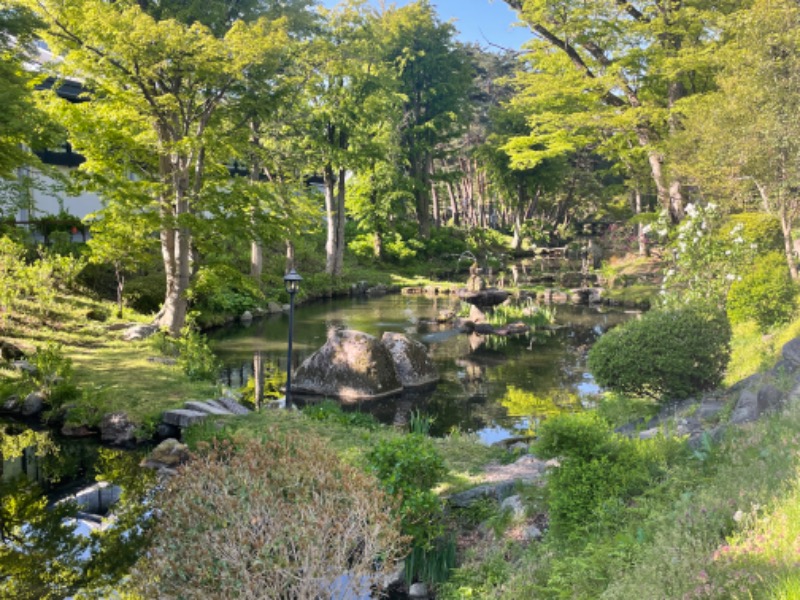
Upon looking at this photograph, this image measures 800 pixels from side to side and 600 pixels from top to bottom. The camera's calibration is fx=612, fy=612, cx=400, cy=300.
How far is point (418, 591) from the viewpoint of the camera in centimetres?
548

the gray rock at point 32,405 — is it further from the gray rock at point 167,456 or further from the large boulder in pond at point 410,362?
the large boulder in pond at point 410,362

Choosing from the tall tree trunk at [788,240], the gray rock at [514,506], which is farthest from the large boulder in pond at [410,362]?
the tall tree trunk at [788,240]

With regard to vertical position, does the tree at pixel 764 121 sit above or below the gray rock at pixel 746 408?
above

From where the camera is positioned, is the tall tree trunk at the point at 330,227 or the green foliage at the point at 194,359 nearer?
the green foliage at the point at 194,359

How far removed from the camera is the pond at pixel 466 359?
38.0 feet

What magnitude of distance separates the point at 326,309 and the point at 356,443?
1719 centimetres

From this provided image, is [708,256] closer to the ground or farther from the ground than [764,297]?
farther from the ground

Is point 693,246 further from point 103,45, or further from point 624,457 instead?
point 103,45

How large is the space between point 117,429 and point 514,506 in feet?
21.4

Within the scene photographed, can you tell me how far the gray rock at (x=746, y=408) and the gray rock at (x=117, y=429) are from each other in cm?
836

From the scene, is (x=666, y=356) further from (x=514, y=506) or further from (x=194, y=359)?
(x=194, y=359)

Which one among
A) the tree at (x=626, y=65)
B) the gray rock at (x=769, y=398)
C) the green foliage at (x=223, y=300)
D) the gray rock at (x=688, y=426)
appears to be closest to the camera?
the gray rock at (x=769, y=398)

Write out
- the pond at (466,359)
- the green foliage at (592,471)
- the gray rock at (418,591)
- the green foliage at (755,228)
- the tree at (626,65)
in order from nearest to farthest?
the green foliage at (592,471), the gray rock at (418,591), the pond at (466,359), the green foliage at (755,228), the tree at (626,65)

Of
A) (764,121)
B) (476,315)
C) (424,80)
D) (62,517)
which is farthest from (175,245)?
(424,80)
